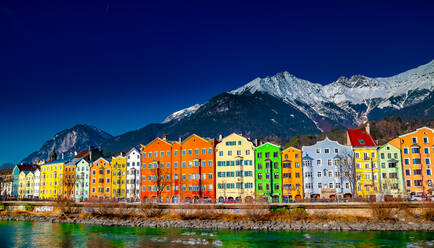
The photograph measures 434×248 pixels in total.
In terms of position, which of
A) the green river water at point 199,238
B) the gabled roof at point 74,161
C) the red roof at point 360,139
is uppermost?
the red roof at point 360,139

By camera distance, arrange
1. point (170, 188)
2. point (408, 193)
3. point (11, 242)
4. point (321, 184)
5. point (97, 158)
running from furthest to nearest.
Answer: point (97, 158), point (170, 188), point (321, 184), point (408, 193), point (11, 242)

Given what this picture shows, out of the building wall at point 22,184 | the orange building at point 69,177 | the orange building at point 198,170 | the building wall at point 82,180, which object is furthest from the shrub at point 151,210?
the building wall at point 22,184

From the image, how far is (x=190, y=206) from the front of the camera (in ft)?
239

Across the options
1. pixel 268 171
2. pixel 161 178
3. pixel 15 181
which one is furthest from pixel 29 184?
pixel 268 171

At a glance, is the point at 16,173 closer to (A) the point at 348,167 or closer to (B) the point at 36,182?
(B) the point at 36,182

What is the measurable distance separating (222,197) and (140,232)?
110ft

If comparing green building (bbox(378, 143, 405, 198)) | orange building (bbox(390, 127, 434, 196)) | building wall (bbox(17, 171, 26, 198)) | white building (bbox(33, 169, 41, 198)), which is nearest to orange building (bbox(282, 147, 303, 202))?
green building (bbox(378, 143, 405, 198))

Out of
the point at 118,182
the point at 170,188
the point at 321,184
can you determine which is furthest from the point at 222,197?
the point at 118,182

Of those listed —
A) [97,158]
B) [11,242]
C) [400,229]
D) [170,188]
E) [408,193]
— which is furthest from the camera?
[97,158]

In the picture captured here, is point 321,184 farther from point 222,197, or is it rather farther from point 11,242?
point 11,242

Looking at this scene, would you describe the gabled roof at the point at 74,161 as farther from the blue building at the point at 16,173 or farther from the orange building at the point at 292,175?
the orange building at the point at 292,175

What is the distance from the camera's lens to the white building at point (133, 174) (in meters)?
103

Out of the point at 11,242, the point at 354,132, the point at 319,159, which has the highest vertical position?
the point at 354,132

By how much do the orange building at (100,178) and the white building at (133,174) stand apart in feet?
29.1
